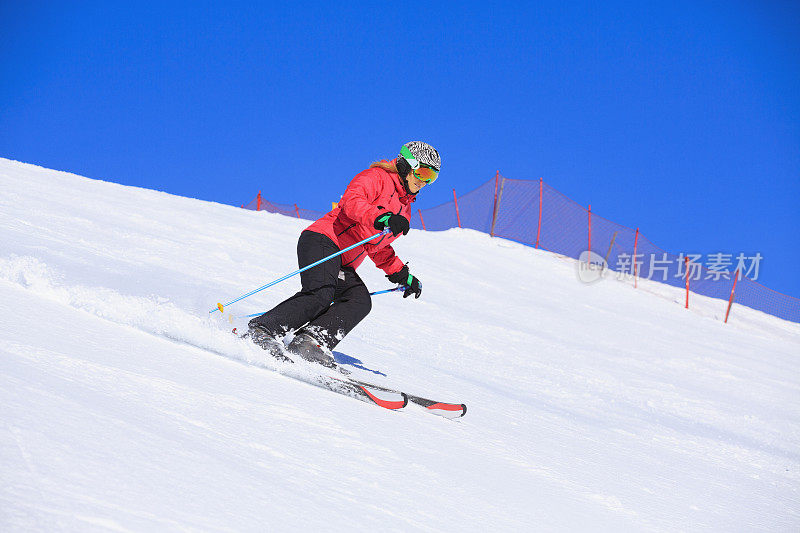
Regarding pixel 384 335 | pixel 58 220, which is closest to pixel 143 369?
pixel 384 335

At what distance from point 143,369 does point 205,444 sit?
602 millimetres

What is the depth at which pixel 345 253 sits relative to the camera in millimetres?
3801

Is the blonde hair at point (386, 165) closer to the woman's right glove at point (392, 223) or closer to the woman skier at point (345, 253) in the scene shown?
the woman skier at point (345, 253)

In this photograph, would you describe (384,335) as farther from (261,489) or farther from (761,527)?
(261,489)

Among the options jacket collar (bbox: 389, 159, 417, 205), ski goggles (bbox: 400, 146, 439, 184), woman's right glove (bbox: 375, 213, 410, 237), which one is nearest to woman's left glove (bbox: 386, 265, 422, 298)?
jacket collar (bbox: 389, 159, 417, 205)

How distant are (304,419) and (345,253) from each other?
176 centimetres

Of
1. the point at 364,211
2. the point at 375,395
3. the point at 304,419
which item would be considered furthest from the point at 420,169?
the point at 304,419

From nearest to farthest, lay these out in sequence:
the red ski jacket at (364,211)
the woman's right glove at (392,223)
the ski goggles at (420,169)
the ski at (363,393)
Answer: the ski at (363,393), the woman's right glove at (392,223), the red ski jacket at (364,211), the ski goggles at (420,169)

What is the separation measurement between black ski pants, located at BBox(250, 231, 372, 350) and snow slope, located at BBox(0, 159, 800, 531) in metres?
0.34

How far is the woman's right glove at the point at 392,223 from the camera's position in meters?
3.32

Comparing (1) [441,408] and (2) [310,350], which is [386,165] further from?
(1) [441,408]

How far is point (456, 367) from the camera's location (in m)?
5.33

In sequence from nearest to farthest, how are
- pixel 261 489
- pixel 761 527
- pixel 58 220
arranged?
pixel 261 489, pixel 761 527, pixel 58 220

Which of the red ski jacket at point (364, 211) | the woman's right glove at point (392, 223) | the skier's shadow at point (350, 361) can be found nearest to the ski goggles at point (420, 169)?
the red ski jacket at point (364, 211)
